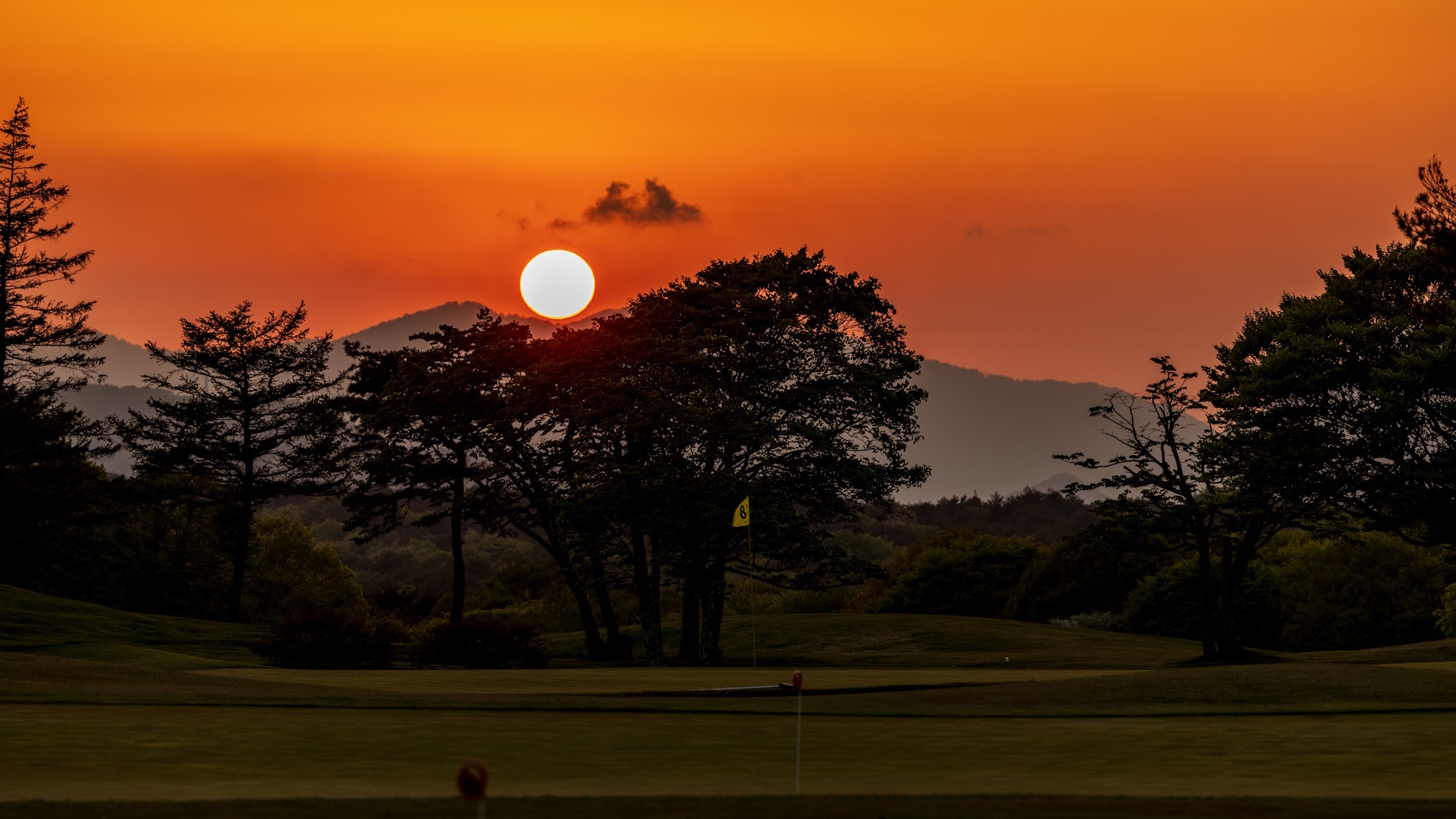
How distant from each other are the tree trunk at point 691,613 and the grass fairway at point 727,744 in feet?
43.8

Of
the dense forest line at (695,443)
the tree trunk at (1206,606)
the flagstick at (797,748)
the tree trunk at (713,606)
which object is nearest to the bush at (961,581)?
the dense forest line at (695,443)

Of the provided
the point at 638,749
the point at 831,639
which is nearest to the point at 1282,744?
the point at 638,749

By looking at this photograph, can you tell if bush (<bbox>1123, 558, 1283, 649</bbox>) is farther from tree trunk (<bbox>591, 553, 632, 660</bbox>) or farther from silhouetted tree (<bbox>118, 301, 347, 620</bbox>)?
silhouetted tree (<bbox>118, 301, 347, 620</bbox>)

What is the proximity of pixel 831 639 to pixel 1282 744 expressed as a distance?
41603 millimetres

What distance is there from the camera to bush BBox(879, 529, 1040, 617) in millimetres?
88438

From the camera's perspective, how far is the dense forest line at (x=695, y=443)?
49.0 meters

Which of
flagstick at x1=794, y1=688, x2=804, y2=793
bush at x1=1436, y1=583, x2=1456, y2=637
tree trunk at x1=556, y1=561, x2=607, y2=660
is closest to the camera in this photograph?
flagstick at x1=794, y1=688, x2=804, y2=793

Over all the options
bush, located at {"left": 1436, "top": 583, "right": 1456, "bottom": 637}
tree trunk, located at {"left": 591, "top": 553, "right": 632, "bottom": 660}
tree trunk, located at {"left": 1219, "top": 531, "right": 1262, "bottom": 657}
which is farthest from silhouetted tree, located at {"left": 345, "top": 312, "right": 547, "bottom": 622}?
bush, located at {"left": 1436, "top": 583, "right": 1456, "bottom": 637}

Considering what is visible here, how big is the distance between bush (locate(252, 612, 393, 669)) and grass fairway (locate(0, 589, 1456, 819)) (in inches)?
260

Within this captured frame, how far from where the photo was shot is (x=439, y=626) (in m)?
50.2

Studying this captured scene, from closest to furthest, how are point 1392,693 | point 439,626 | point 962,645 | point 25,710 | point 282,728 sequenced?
point 282,728 < point 25,710 < point 1392,693 < point 439,626 < point 962,645

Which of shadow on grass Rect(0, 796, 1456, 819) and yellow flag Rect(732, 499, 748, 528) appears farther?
yellow flag Rect(732, 499, 748, 528)

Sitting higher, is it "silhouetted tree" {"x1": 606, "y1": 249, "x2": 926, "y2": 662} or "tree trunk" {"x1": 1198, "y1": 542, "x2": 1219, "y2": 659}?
"silhouetted tree" {"x1": 606, "y1": 249, "x2": 926, "y2": 662}

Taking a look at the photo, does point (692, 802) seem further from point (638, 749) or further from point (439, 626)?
point (439, 626)
